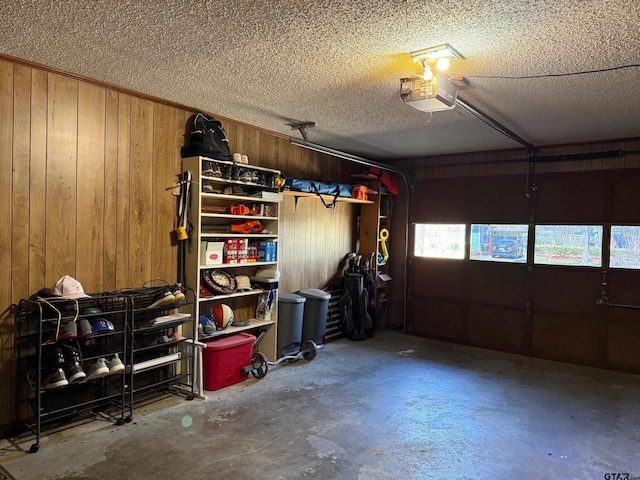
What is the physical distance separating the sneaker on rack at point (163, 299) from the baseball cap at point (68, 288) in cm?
48

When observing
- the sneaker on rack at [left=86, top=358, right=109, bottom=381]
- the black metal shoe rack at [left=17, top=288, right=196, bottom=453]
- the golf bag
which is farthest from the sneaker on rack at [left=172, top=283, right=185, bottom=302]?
the golf bag

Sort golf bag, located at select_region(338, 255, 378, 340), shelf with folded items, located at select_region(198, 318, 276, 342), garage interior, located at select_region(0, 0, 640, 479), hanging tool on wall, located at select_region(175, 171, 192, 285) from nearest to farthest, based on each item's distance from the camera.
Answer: garage interior, located at select_region(0, 0, 640, 479) → hanging tool on wall, located at select_region(175, 171, 192, 285) → shelf with folded items, located at select_region(198, 318, 276, 342) → golf bag, located at select_region(338, 255, 378, 340)

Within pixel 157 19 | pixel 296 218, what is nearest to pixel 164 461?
pixel 157 19

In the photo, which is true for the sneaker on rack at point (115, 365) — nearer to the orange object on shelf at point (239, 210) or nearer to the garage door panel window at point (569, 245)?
the orange object on shelf at point (239, 210)

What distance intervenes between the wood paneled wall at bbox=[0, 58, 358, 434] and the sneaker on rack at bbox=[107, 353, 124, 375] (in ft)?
1.95

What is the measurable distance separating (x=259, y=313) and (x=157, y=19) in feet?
10.1

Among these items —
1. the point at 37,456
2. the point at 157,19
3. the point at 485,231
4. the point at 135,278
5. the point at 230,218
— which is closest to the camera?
the point at 157,19

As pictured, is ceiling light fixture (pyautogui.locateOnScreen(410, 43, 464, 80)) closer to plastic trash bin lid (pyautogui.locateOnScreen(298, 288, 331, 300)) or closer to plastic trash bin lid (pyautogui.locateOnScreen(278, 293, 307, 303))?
plastic trash bin lid (pyautogui.locateOnScreen(278, 293, 307, 303))

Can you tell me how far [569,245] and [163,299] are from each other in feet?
14.7

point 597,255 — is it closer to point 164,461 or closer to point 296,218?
point 296,218

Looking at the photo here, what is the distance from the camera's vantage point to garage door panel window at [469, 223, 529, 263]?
5.49 m

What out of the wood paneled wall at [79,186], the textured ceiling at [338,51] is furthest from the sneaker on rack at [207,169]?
the textured ceiling at [338,51]

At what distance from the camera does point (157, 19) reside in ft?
7.58

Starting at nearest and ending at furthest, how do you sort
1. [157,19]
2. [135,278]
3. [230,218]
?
[157,19]
[135,278]
[230,218]
